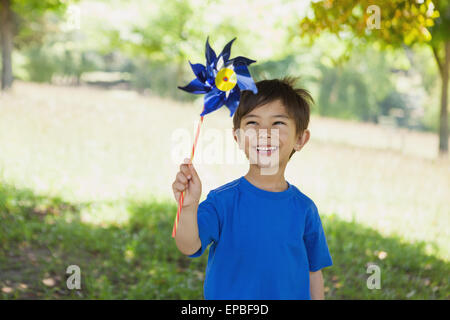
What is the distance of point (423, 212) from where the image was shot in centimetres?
616

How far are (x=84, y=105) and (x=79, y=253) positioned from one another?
26.2ft

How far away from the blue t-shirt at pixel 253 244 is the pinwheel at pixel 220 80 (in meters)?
0.21

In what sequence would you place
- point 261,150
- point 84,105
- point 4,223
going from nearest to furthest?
Result: 1. point 261,150
2. point 4,223
3. point 84,105

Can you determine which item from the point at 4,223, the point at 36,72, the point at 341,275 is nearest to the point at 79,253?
the point at 4,223

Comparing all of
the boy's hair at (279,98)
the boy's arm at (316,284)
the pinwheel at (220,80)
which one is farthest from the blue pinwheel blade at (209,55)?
the boy's arm at (316,284)

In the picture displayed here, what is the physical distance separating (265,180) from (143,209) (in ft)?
12.5

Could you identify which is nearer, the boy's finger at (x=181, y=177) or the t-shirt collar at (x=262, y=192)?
the boy's finger at (x=181, y=177)

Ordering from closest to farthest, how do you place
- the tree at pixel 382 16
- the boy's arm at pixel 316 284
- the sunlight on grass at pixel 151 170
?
the boy's arm at pixel 316 284 → the tree at pixel 382 16 → the sunlight on grass at pixel 151 170

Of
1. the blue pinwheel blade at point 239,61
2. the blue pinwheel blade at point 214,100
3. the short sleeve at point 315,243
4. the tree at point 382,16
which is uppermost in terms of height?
the tree at point 382,16

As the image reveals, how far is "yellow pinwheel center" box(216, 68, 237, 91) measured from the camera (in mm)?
1528

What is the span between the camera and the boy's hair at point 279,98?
1784 mm

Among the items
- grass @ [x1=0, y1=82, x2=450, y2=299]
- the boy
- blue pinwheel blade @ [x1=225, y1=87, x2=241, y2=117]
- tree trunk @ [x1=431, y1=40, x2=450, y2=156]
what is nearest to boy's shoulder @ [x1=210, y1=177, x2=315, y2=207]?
the boy

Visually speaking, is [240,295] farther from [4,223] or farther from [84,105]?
[84,105]

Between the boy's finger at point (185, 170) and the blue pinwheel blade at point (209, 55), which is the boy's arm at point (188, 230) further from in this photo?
the blue pinwheel blade at point (209, 55)
